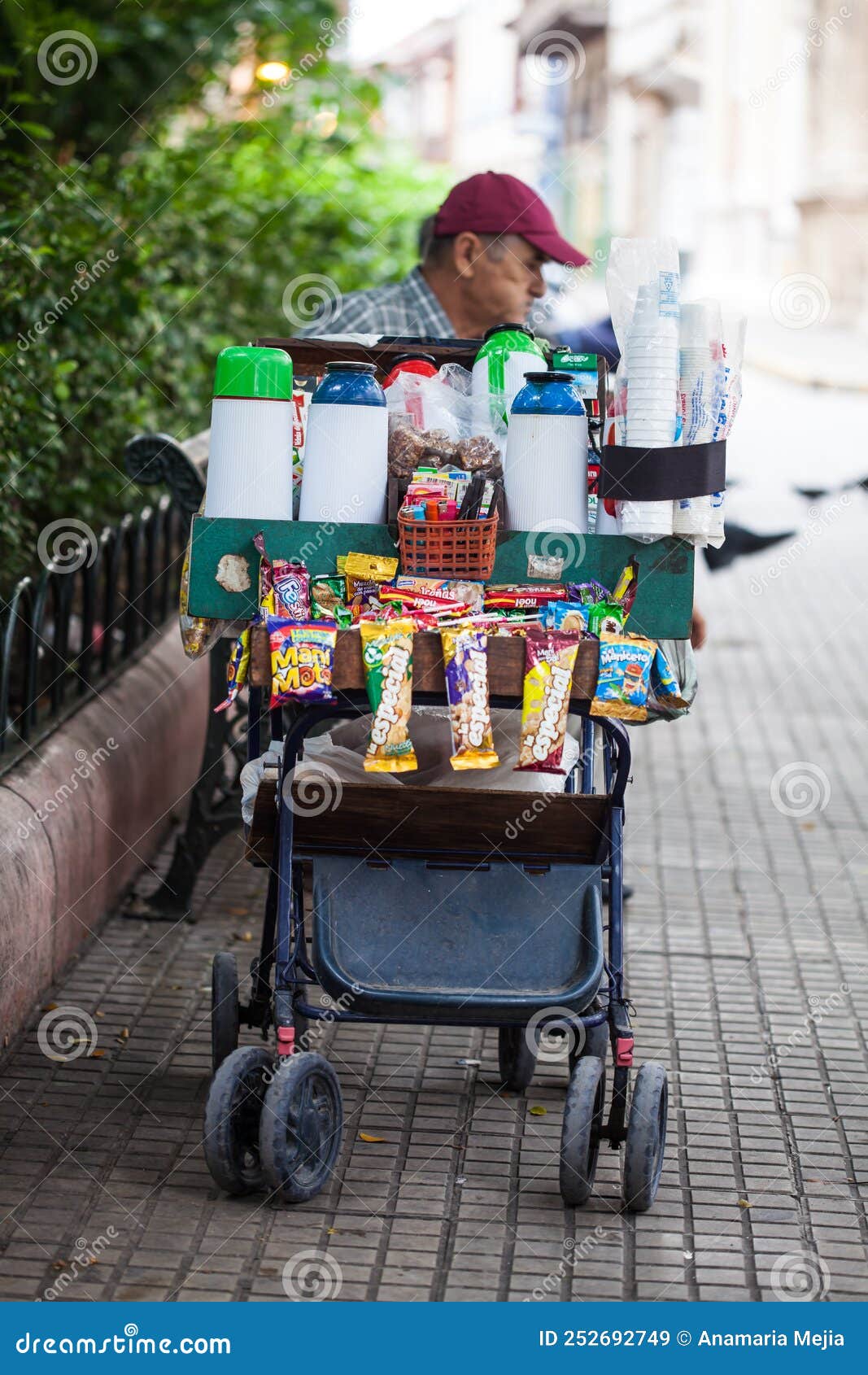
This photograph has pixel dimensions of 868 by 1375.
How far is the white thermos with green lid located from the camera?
134 inches

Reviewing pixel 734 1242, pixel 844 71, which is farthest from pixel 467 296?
pixel 844 71

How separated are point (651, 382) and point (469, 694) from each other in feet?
2.39

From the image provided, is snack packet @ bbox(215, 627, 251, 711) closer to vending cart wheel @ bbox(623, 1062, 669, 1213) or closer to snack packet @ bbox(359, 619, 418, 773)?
snack packet @ bbox(359, 619, 418, 773)

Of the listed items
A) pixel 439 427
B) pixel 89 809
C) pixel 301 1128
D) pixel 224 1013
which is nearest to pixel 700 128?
pixel 89 809

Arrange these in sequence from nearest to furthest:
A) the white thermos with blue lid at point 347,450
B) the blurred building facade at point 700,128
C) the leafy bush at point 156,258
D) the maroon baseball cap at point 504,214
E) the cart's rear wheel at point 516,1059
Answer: the white thermos with blue lid at point 347,450 → the cart's rear wheel at point 516,1059 → the maroon baseball cap at point 504,214 → the leafy bush at point 156,258 → the blurred building facade at point 700,128

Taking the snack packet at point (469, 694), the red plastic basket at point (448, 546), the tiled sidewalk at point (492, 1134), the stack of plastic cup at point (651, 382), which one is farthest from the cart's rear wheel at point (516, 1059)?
the stack of plastic cup at point (651, 382)

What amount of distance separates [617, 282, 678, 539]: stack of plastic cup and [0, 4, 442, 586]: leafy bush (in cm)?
248

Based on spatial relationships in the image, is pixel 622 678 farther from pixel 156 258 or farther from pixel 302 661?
pixel 156 258

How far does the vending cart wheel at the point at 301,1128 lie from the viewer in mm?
3254

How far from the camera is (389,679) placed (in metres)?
3.18

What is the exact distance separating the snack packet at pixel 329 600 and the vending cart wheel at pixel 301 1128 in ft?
2.90

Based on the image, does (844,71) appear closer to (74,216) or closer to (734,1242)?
(74,216)

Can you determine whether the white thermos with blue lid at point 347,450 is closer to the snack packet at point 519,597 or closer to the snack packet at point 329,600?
the snack packet at point 329,600

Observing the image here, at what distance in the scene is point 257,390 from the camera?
11.2 feet
